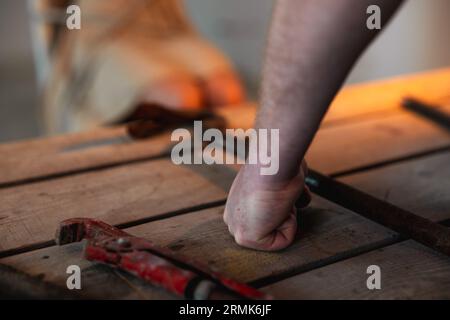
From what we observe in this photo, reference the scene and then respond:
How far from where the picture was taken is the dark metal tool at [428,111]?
1.26m

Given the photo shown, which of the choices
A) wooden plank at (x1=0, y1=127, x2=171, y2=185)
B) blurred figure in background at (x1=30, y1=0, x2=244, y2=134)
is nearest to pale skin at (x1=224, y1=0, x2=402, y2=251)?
wooden plank at (x1=0, y1=127, x2=171, y2=185)

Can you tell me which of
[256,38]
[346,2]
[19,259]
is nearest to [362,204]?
[346,2]

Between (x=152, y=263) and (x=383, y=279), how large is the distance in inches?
10.2

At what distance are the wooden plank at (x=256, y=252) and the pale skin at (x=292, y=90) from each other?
0.08 ft

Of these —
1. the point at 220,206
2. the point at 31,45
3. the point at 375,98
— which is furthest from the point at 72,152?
the point at 31,45

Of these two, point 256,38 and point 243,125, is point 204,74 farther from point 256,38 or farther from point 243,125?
point 256,38

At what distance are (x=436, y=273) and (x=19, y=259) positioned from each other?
49 cm

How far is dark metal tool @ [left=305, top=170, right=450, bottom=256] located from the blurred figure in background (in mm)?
732

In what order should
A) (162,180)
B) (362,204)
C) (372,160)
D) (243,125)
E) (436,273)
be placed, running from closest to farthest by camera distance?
(436,273) < (362,204) < (162,180) < (372,160) < (243,125)

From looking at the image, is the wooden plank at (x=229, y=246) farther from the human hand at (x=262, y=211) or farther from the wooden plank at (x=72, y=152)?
the wooden plank at (x=72, y=152)

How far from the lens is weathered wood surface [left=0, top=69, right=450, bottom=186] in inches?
40.9

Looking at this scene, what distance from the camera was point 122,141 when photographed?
1182 millimetres

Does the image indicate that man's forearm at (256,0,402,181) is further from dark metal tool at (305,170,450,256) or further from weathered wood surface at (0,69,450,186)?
weathered wood surface at (0,69,450,186)

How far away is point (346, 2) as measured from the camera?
571 mm
